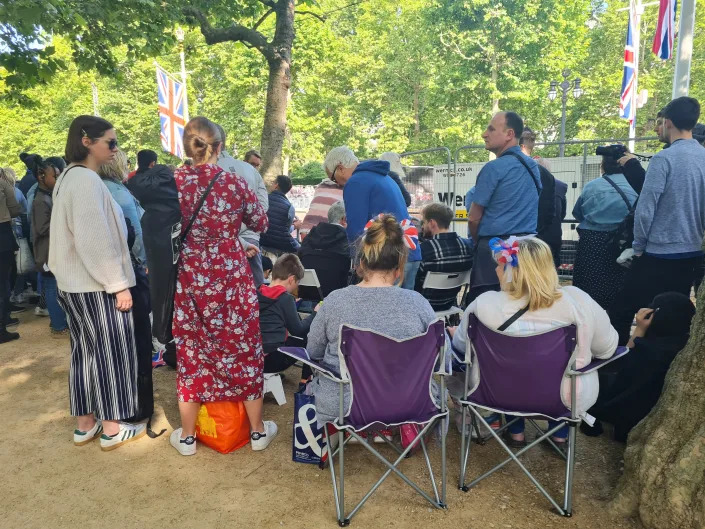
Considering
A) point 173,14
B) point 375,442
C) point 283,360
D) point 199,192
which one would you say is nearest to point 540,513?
point 375,442

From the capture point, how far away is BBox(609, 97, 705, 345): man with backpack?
3.51 meters

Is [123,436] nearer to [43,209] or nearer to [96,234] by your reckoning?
[96,234]

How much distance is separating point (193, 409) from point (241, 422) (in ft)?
1.01

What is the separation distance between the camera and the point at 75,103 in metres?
31.5

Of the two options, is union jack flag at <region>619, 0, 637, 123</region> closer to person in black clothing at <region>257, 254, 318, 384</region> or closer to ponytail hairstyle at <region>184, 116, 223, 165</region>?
person in black clothing at <region>257, 254, 318, 384</region>

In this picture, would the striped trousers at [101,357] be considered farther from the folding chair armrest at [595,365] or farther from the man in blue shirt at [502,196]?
the folding chair armrest at [595,365]

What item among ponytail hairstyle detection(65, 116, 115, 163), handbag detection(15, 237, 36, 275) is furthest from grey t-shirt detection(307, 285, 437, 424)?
handbag detection(15, 237, 36, 275)

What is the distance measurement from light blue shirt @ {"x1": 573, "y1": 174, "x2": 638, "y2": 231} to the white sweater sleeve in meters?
3.72

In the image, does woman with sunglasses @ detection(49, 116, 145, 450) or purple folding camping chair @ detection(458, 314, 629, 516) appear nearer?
purple folding camping chair @ detection(458, 314, 629, 516)

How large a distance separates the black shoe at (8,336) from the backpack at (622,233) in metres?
6.03

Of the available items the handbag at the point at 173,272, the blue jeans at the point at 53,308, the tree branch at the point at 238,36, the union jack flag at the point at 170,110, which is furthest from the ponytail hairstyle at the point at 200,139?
the union jack flag at the point at 170,110

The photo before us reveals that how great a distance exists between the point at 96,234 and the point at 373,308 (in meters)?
1.60

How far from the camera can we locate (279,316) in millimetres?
3762

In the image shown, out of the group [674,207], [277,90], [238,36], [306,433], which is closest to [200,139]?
[306,433]
